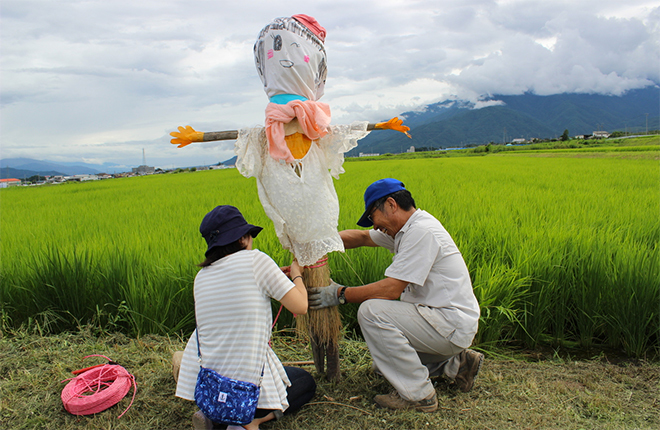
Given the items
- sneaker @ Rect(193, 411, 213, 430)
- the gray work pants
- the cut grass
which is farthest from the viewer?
the gray work pants

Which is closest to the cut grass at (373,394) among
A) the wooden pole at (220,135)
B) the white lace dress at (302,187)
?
the white lace dress at (302,187)

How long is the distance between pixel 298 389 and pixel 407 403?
558 mm

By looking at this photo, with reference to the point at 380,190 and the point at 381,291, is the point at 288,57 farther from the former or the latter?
the point at 381,291

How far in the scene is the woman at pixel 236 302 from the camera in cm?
147

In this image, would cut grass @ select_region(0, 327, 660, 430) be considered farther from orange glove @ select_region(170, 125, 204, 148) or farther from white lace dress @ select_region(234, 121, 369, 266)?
orange glove @ select_region(170, 125, 204, 148)

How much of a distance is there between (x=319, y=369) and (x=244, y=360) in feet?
2.29

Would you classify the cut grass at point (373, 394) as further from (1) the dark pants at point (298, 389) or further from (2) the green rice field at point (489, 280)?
(2) the green rice field at point (489, 280)

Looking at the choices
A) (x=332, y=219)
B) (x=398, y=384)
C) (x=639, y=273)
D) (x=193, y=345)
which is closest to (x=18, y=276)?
(x=193, y=345)

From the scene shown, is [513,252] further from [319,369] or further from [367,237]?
[319,369]

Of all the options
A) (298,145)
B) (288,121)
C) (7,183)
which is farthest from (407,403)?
(7,183)

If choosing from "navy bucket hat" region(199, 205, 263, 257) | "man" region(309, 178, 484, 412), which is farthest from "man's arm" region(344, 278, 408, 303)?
"navy bucket hat" region(199, 205, 263, 257)

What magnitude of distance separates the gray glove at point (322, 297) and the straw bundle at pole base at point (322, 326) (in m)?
0.04

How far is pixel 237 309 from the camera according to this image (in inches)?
57.7

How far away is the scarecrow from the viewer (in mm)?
1718
